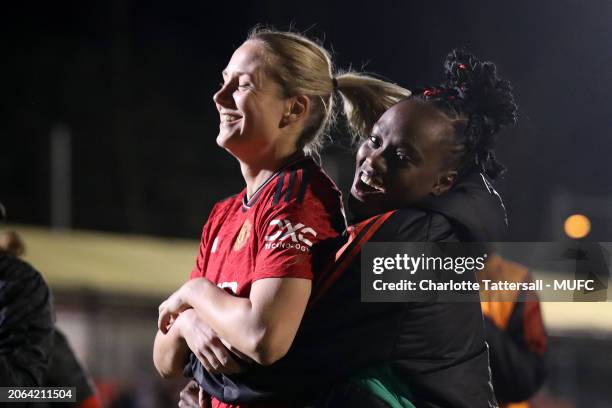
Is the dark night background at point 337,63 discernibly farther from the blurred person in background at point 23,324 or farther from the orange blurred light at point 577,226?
the blurred person in background at point 23,324

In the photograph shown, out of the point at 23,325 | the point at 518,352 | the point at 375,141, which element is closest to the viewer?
→ the point at 375,141

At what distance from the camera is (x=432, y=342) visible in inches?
61.6

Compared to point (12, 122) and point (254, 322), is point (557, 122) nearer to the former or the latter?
point (254, 322)

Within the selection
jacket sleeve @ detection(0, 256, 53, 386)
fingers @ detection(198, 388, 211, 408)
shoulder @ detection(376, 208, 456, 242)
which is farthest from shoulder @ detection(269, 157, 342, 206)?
jacket sleeve @ detection(0, 256, 53, 386)

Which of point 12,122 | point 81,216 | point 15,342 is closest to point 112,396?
point 81,216

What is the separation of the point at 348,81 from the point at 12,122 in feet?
7.81

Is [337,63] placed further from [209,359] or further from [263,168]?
[209,359]

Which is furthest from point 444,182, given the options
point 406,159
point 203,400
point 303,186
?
point 203,400

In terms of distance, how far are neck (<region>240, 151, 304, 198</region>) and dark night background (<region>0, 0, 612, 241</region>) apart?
160 millimetres

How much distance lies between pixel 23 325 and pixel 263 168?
807 millimetres

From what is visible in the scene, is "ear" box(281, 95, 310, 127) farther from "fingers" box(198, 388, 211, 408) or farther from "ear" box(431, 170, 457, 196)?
"fingers" box(198, 388, 211, 408)

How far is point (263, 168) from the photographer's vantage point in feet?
5.35

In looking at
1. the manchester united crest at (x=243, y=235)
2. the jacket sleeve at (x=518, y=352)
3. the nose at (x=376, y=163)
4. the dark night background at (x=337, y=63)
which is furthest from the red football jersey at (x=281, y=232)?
the jacket sleeve at (x=518, y=352)

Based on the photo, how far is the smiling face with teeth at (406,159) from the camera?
161 centimetres
